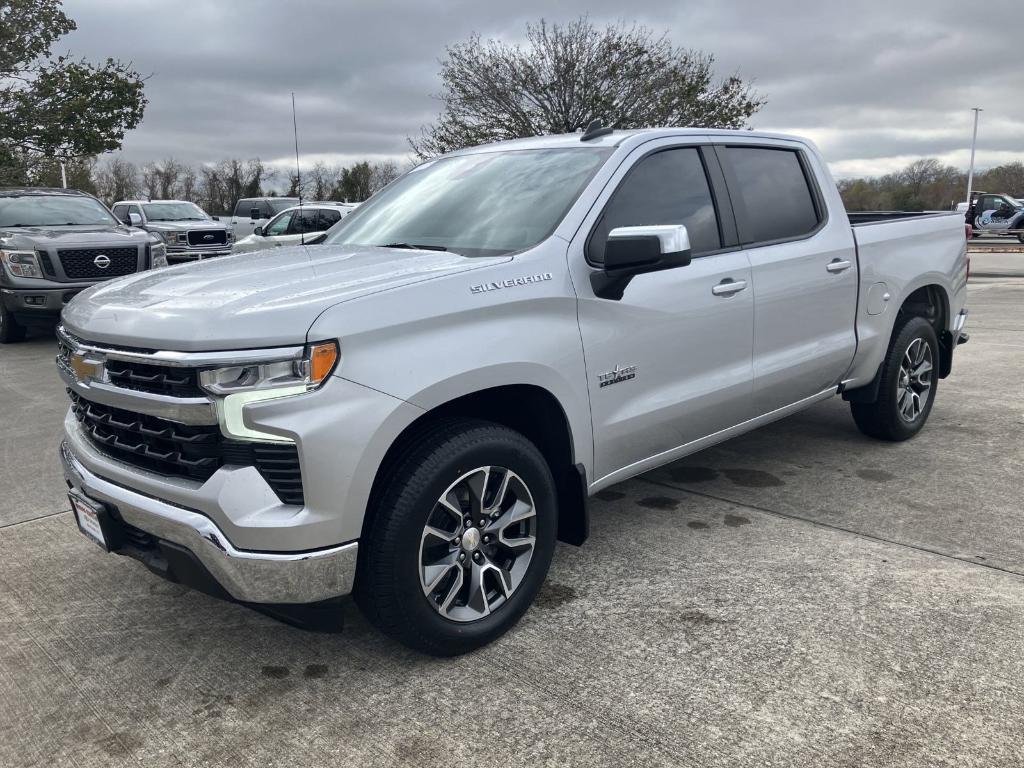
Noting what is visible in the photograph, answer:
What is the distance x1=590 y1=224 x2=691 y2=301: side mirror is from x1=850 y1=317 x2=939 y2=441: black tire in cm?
240

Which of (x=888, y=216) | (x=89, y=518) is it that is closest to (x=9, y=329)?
(x=89, y=518)

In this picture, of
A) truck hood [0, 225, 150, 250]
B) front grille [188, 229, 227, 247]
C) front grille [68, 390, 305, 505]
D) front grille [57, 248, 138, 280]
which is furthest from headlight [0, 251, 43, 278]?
front grille [68, 390, 305, 505]

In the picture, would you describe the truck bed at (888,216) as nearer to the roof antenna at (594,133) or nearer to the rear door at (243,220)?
the roof antenna at (594,133)

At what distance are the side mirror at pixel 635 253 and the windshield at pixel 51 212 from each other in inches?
379

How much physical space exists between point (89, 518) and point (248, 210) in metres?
20.9

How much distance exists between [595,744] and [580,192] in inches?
80.5

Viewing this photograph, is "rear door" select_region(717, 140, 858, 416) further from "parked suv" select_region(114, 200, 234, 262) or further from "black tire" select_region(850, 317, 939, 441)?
"parked suv" select_region(114, 200, 234, 262)

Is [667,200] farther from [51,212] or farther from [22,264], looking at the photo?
[51,212]

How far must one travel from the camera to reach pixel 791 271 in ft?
13.7

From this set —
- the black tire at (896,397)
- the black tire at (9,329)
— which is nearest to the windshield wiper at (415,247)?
the black tire at (896,397)

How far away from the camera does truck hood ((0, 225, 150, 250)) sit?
9.71 meters

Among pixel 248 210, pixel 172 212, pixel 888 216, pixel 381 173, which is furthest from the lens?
pixel 381 173

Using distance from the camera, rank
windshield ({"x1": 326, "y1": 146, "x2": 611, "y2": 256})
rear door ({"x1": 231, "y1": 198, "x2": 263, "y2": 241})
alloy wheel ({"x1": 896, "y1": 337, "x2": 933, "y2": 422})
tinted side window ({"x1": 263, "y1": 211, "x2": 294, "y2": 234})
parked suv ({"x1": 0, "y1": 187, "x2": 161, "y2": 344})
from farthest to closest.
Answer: rear door ({"x1": 231, "y1": 198, "x2": 263, "y2": 241}) < tinted side window ({"x1": 263, "y1": 211, "x2": 294, "y2": 234}) < parked suv ({"x1": 0, "y1": 187, "x2": 161, "y2": 344}) < alloy wheel ({"x1": 896, "y1": 337, "x2": 933, "y2": 422}) < windshield ({"x1": 326, "y1": 146, "x2": 611, "y2": 256})

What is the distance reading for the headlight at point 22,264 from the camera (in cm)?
965
